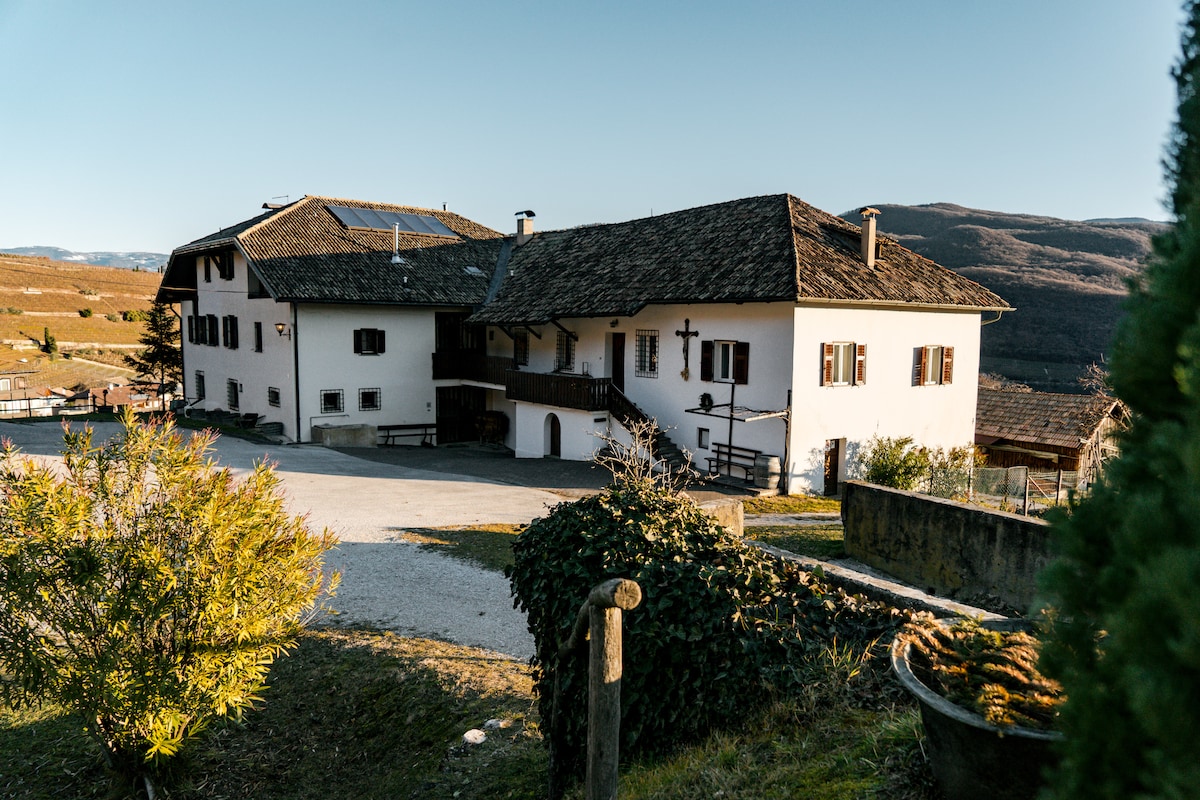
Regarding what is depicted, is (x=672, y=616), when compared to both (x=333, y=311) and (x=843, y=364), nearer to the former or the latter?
(x=843, y=364)

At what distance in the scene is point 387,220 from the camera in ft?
114

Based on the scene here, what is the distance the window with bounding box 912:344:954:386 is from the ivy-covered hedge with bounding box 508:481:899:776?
20011 millimetres

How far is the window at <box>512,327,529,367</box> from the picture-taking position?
29.9m

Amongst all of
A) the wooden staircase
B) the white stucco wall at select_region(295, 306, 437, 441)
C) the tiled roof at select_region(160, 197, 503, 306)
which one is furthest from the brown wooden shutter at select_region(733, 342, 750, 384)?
the white stucco wall at select_region(295, 306, 437, 441)

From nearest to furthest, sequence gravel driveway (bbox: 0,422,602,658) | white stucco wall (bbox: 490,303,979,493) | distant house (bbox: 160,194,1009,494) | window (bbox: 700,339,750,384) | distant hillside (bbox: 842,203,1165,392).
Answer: gravel driveway (bbox: 0,422,602,658) < white stucco wall (bbox: 490,303,979,493) < distant house (bbox: 160,194,1009,494) < window (bbox: 700,339,750,384) < distant hillside (bbox: 842,203,1165,392)

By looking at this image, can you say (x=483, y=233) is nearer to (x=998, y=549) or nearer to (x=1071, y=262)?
(x=998, y=549)

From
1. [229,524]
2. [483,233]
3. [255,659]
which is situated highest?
[483,233]

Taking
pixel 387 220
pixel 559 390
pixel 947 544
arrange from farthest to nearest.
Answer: pixel 387 220 → pixel 559 390 → pixel 947 544

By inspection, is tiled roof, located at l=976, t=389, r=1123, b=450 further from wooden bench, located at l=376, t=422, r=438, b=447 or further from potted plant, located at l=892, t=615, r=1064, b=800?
potted plant, located at l=892, t=615, r=1064, b=800

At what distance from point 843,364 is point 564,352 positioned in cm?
986

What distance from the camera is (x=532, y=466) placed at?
25.2 metres

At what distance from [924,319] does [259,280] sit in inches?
876

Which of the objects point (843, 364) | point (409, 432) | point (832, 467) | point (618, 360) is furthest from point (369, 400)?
point (843, 364)

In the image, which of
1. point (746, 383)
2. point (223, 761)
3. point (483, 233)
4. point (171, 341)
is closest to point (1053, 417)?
point (746, 383)
